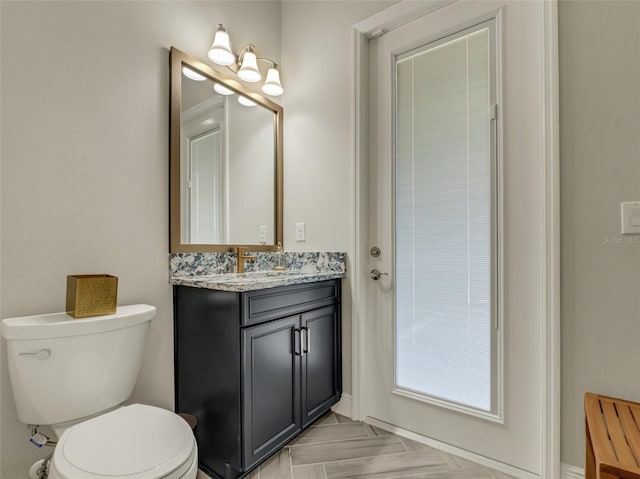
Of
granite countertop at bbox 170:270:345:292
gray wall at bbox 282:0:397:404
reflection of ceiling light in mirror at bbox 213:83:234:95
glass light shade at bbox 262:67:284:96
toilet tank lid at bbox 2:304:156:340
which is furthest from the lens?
glass light shade at bbox 262:67:284:96

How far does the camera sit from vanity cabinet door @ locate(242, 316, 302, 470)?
132 centimetres

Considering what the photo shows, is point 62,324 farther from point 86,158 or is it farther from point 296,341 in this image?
point 296,341

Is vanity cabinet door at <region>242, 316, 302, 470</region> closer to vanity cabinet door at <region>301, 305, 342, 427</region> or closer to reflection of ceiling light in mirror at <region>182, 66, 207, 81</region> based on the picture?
vanity cabinet door at <region>301, 305, 342, 427</region>

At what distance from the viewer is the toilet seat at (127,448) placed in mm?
805

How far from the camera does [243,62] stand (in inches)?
72.7

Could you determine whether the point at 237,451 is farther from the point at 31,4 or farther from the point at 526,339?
the point at 31,4

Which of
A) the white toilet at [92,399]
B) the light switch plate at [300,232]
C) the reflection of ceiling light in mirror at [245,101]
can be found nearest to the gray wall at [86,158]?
the white toilet at [92,399]

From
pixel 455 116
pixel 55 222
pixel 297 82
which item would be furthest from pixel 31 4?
pixel 455 116

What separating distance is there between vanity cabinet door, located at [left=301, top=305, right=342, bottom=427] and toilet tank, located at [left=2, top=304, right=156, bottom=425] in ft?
2.62

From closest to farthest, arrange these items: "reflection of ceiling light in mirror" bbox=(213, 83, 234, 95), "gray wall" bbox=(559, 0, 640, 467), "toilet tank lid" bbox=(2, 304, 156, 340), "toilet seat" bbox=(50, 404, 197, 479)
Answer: "toilet seat" bbox=(50, 404, 197, 479)
"toilet tank lid" bbox=(2, 304, 156, 340)
"gray wall" bbox=(559, 0, 640, 467)
"reflection of ceiling light in mirror" bbox=(213, 83, 234, 95)

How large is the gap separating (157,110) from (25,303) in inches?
37.7

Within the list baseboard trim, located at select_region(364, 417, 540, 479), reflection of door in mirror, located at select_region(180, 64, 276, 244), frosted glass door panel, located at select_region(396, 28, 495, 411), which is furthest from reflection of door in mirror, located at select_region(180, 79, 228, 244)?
baseboard trim, located at select_region(364, 417, 540, 479)

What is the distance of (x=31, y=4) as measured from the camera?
3.77 ft

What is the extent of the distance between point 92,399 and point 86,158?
91 cm
